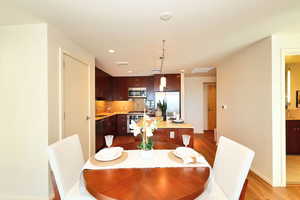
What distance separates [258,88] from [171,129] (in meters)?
1.71

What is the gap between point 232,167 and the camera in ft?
3.93

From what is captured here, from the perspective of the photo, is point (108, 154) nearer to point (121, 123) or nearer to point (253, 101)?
point (253, 101)

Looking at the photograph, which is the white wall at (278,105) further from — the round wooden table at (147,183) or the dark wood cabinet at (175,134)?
the round wooden table at (147,183)

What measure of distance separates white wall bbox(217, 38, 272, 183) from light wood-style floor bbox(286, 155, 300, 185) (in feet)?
1.53

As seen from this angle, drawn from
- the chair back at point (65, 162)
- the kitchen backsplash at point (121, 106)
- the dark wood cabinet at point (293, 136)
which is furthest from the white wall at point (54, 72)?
the dark wood cabinet at point (293, 136)

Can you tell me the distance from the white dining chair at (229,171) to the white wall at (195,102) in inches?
172

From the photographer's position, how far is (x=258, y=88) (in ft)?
7.91

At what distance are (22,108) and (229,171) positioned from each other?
2.55 m

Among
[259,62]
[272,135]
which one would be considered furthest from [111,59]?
[272,135]

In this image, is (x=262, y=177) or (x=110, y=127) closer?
(x=262, y=177)

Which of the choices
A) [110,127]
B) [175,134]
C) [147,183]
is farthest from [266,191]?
[110,127]

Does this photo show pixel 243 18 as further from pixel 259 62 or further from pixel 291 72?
pixel 291 72

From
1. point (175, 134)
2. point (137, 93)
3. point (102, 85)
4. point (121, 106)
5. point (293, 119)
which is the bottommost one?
point (175, 134)

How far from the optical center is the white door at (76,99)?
7.27 ft
